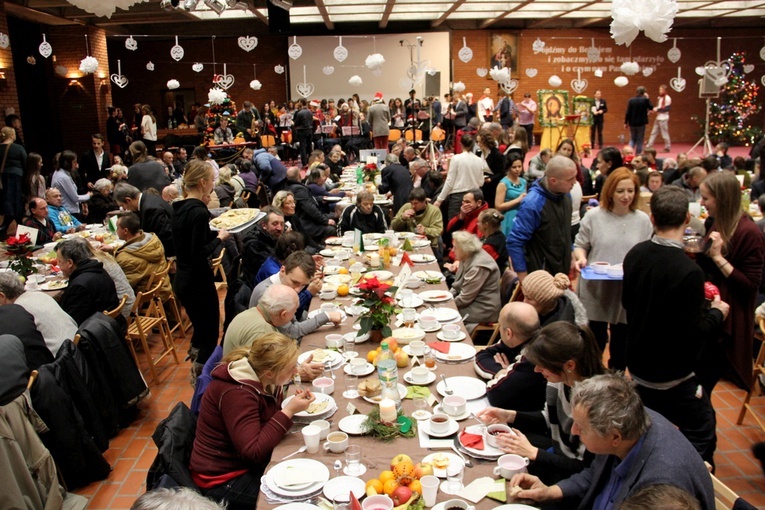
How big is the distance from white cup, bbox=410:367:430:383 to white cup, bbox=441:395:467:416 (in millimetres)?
293

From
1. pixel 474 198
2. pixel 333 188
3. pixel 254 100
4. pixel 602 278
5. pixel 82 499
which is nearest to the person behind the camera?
pixel 82 499

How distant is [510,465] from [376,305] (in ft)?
4.35

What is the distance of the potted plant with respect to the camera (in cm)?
329

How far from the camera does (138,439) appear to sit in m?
4.11

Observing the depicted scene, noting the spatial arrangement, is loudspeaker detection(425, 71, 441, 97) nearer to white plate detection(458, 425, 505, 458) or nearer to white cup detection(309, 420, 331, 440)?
white cup detection(309, 420, 331, 440)

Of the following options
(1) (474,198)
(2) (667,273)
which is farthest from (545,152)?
(2) (667,273)

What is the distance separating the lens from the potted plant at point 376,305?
Answer: 3.29m

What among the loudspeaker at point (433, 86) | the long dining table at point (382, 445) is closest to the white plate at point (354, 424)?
the long dining table at point (382, 445)

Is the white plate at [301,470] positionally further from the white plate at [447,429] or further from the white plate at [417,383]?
the white plate at [417,383]

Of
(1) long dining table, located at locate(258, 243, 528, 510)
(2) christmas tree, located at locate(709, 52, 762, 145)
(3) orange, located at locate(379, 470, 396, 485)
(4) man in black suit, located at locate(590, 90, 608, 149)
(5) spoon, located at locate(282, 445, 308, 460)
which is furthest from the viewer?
(2) christmas tree, located at locate(709, 52, 762, 145)

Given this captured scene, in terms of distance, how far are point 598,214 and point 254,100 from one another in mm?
18035

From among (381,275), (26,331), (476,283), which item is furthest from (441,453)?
(26,331)

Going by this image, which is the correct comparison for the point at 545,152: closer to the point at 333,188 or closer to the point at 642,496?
the point at 333,188

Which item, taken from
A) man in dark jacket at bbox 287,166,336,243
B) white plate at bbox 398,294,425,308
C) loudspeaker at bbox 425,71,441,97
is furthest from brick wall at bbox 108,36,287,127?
white plate at bbox 398,294,425,308
